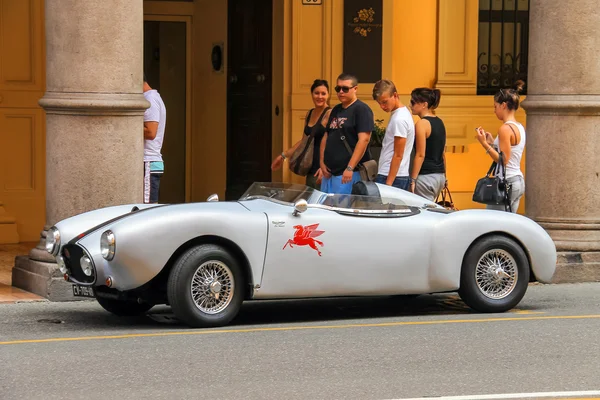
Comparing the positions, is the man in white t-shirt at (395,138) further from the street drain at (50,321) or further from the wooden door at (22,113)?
the wooden door at (22,113)

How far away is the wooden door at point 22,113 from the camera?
1475 cm

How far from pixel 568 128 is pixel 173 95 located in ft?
22.3

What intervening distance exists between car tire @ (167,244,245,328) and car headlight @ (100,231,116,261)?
1.48 feet

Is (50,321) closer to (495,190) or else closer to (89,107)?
(89,107)

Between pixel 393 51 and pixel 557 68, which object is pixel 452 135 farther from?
pixel 557 68

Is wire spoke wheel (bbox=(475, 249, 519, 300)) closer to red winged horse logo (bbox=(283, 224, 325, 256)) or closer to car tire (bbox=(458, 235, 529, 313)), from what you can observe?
car tire (bbox=(458, 235, 529, 313))

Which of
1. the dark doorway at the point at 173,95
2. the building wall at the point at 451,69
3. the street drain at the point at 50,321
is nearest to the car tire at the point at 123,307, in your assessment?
the street drain at the point at 50,321

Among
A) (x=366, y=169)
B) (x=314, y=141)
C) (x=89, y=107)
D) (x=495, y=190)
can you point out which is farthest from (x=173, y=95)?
(x=495, y=190)

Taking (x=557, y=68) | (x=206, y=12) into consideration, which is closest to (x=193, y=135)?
(x=206, y=12)

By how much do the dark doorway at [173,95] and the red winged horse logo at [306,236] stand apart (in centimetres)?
814

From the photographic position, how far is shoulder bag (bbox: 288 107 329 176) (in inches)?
505

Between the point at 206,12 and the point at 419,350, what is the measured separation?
9.61 metres

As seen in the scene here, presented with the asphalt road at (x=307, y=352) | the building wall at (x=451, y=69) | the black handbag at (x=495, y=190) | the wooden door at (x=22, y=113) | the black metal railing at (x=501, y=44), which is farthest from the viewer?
the black metal railing at (x=501, y=44)

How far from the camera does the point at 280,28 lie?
16.3m
